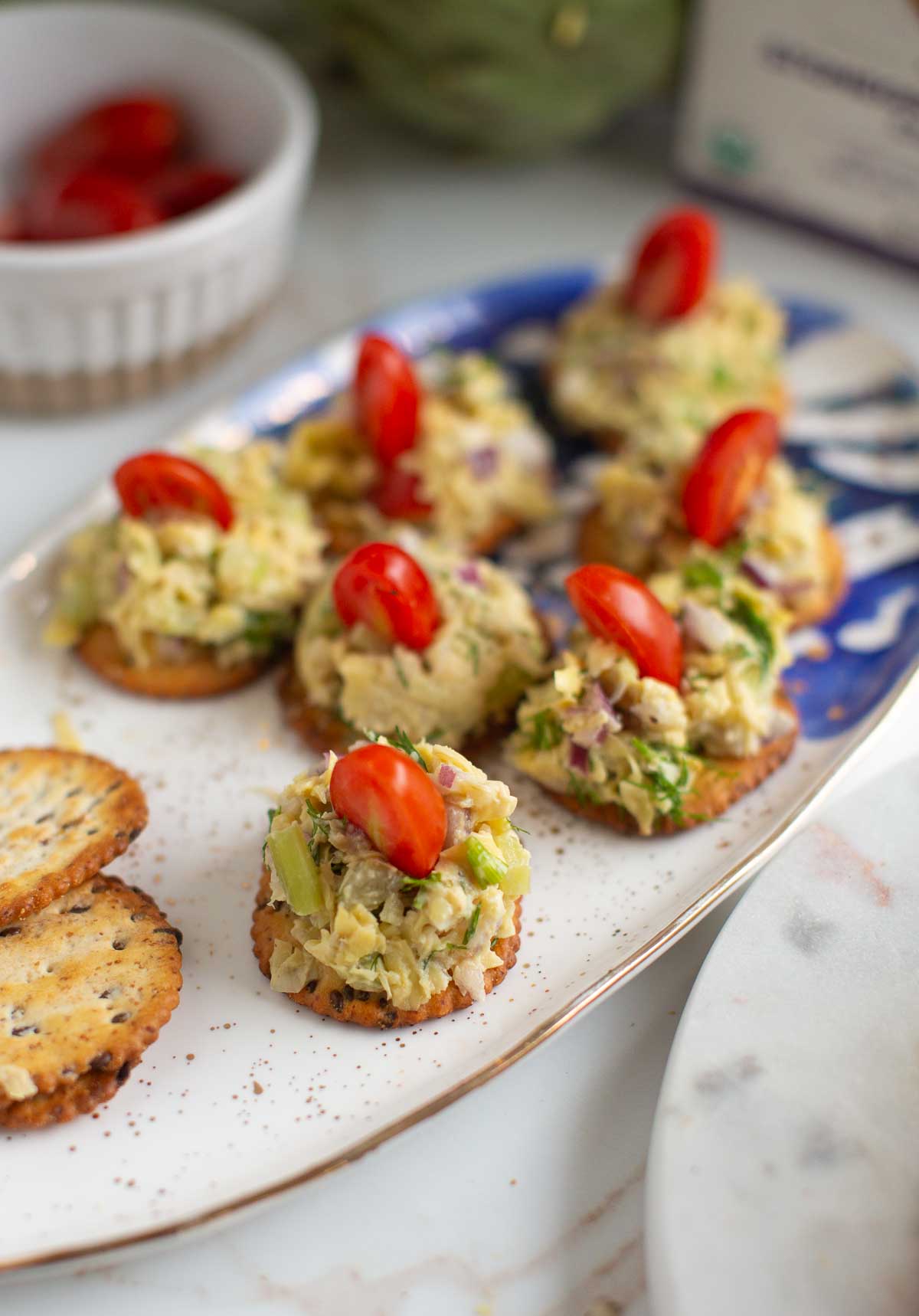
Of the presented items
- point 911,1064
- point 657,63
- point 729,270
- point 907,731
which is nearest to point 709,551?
point 907,731

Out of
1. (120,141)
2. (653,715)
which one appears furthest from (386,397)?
(120,141)

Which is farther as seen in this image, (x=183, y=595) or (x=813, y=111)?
(x=813, y=111)

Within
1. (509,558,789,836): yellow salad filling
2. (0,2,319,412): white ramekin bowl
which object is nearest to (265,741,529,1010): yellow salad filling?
(509,558,789,836): yellow salad filling

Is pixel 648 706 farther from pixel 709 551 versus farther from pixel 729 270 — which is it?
pixel 729 270

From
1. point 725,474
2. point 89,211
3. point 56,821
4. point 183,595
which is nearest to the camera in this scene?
point 56,821

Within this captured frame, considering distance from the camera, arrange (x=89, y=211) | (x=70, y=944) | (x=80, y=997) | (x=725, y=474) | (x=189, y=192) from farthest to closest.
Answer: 1. (x=189, y=192)
2. (x=89, y=211)
3. (x=725, y=474)
4. (x=70, y=944)
5. (x=80, y=997)

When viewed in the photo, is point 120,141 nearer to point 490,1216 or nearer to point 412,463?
point 412,463

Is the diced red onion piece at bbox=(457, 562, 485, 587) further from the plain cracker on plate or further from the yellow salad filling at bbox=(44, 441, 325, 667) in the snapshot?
the plain cracker on plate
